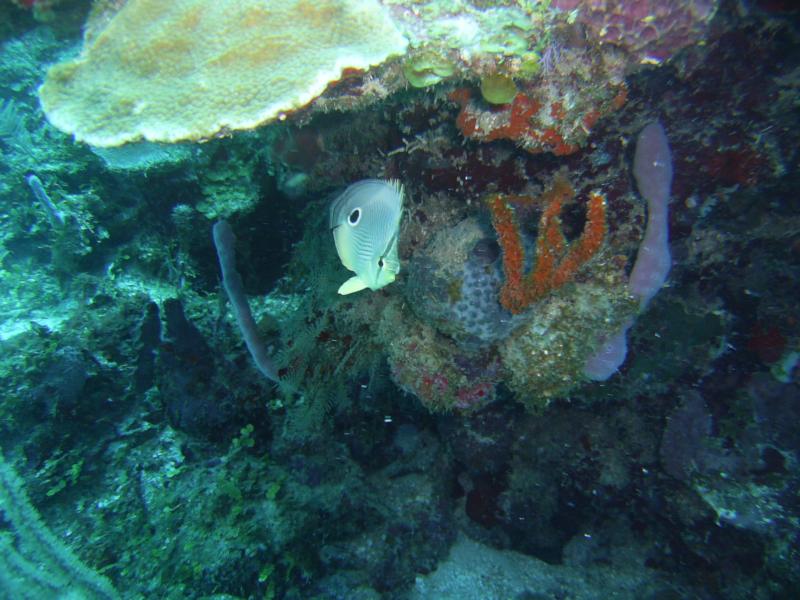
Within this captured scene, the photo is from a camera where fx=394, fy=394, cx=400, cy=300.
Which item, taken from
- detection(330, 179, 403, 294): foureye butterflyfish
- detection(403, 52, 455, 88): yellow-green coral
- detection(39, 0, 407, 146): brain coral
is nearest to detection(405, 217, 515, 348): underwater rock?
detection(330, 179, 403, 294): foureye butterflyfish

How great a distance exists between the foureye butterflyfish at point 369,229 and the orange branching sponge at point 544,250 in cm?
93

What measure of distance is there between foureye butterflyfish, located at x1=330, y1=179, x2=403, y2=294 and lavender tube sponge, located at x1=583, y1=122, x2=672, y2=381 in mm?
1984

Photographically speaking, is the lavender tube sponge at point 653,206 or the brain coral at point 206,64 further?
the lavender tube sponge at point 653,206

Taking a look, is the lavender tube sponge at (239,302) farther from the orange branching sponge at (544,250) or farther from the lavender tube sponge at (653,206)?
the lavender tube sponge at (653,206)

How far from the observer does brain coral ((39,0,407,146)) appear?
2.05 meters

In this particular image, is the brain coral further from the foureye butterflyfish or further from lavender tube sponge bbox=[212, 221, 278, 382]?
lavender tube sponge bbox=[212, 221, 278, 382]

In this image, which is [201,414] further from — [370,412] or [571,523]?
[571,523]

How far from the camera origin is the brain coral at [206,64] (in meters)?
2.05

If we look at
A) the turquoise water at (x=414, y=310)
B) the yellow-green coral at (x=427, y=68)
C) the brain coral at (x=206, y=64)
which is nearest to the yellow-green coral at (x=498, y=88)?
the turquoise water at (x=414, y=310)

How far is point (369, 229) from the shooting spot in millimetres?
2148

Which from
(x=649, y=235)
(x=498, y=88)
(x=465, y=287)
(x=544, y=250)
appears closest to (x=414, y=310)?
(x=465, y=287)

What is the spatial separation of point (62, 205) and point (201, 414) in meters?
4.10

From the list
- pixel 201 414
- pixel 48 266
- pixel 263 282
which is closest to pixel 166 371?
pixel 201 414

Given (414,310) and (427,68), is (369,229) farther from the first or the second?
(414,310)
